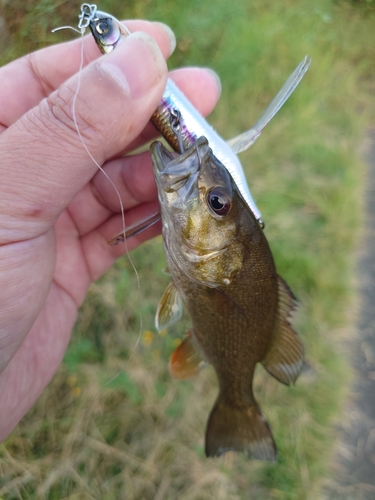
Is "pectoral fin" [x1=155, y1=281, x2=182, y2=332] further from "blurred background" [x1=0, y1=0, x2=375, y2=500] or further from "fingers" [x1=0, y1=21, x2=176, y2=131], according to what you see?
"fingers" [x1=0, y1=21, x2=176, y2=131]

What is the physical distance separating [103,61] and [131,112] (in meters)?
0.17

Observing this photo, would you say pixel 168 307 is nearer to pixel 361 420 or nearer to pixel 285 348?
pixel 285 348

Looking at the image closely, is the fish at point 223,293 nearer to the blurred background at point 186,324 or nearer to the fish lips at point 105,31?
the fish lips at point 105,31

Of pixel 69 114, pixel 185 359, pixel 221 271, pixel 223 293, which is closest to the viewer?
pixel 69 114

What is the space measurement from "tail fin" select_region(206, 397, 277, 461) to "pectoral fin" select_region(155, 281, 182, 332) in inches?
22.8

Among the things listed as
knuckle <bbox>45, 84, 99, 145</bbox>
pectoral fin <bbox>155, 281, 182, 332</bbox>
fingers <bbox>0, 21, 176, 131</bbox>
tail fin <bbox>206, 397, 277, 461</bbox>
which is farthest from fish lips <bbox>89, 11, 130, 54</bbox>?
tail fin <bbox>206, 397, 277, 461</bbox>

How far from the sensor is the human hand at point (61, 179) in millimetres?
1121

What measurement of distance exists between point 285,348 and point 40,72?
183 cm

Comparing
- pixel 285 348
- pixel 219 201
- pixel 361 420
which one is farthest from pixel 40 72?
pixel 361 420

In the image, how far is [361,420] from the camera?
3.07 metres

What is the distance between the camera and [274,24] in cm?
419

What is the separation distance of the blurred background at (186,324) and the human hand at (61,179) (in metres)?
0.54

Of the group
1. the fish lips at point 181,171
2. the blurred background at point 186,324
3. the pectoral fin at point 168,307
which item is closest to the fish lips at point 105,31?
the fish lips at point 181,171

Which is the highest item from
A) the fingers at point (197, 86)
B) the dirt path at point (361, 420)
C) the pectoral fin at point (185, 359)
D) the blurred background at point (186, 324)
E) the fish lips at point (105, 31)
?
the fish lips at point (105, 31)
